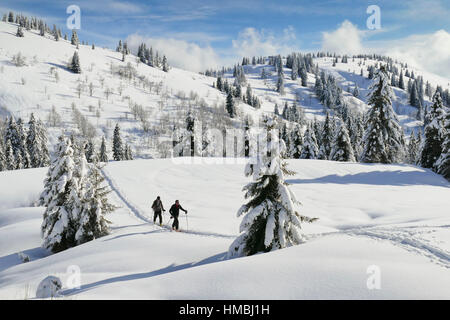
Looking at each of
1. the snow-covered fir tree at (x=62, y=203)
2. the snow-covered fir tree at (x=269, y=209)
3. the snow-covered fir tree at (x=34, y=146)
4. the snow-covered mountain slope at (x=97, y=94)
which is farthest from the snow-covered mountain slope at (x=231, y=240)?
the snow-covered mountain slope at (x=97, y=94)

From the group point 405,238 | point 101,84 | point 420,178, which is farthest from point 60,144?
point 101,84

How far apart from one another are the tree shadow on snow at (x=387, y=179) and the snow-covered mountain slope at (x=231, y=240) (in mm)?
115

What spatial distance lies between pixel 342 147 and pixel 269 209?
39.7 metres

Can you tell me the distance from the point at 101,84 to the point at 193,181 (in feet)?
519

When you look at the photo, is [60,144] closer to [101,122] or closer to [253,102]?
[101,122]

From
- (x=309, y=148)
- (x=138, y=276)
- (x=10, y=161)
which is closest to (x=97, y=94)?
(x=10, y=161)

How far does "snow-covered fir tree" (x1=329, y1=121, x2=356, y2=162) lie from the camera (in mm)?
45125

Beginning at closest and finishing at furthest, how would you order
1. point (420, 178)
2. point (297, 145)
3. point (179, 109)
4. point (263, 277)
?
point (263, 277) → point (420, 178) → point (297, 145) → point (179, 109)

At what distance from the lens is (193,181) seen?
29.9 meters

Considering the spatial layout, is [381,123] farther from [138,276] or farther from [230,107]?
[230,107]

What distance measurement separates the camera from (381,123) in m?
37.2

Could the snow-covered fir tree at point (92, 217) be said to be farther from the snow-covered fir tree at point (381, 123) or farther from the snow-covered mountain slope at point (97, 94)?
the snow-covered mountain slope at point (97, 94)

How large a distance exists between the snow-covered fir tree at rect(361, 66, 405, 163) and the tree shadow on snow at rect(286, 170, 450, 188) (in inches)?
251

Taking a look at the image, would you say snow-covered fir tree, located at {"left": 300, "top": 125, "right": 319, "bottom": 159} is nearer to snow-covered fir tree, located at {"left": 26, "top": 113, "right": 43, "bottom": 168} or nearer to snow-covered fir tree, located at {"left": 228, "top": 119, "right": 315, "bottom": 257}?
Answer: snow-covered fir tree, located at {"left": 228, "top": 119, "right": 315, "bottom": 257}
